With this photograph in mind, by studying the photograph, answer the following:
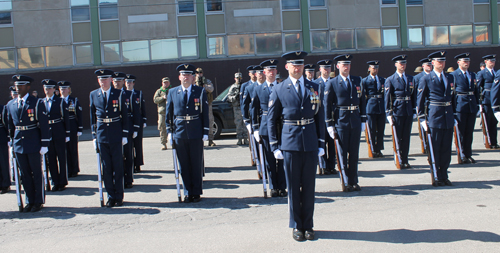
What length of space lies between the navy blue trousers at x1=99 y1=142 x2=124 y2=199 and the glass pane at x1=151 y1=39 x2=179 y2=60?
14761mm

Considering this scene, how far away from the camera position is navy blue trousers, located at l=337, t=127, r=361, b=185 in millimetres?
7395

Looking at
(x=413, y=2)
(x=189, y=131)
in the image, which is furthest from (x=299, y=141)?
(x=413, y=2)

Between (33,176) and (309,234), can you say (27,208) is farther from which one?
(309,234)

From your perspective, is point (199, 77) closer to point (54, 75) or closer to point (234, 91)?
point (234, 91)

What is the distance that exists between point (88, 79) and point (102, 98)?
14967 mm

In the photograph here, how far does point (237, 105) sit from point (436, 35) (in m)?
14.0

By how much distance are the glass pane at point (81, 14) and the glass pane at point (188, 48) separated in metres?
4.73

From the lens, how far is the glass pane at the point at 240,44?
21.5 m

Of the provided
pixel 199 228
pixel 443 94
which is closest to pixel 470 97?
pixel 443 94

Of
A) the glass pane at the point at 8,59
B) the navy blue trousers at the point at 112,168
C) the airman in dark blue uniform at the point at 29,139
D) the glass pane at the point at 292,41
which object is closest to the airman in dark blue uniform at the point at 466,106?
the navy blue trousers at the point at 112,168

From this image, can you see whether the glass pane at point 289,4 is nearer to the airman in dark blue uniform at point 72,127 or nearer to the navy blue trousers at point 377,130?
the navy blue trousers at point 377,130

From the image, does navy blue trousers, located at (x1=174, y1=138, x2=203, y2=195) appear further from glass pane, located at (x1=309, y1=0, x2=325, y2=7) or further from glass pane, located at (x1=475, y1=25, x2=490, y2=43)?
glass pane, located at (x1=475, y1=25, x2=490, y2=43)

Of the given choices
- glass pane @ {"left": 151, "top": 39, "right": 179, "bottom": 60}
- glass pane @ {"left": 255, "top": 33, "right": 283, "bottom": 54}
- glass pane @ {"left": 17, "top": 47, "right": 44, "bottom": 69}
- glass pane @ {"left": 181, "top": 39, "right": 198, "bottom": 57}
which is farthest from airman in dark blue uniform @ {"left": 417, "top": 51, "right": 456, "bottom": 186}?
glass pane @ {"left": 17, "top": 47, "right": 44, "bottom": 69}

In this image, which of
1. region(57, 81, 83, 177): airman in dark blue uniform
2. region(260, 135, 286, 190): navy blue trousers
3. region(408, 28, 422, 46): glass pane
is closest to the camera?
region(260, 135, 286, 190): navy blue trousers
